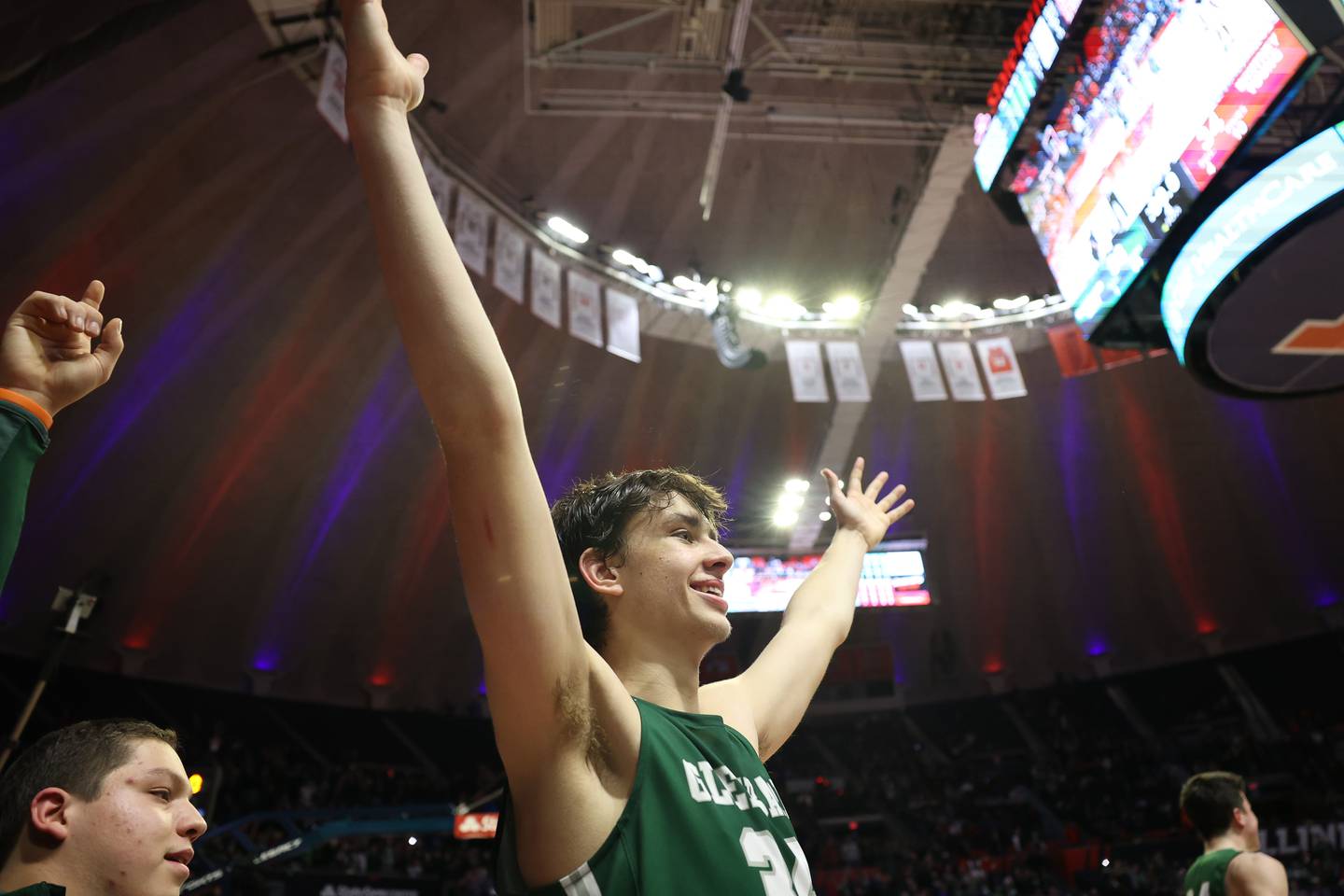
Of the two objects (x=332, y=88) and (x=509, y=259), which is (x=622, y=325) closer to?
(x=509, y=259)

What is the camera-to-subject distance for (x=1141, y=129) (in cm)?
561

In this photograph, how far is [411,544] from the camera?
585 inches

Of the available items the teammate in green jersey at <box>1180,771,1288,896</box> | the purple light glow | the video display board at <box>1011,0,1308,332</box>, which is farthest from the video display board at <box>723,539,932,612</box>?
the teammate in green jersey at <box>1180,771,1288,896</box>

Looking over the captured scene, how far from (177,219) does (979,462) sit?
1342cm

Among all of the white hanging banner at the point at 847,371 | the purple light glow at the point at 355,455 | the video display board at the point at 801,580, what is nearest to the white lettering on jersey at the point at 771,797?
the white hanging banner at the point at 847,371

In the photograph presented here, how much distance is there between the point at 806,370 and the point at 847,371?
25.7 inches

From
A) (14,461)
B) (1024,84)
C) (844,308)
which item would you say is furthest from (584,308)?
(14,461)

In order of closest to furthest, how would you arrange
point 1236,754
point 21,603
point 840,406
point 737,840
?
point 737,840 → point 21,603 → point 840,406 → point 1236,754

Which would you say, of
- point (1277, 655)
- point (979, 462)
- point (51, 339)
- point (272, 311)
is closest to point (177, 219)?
point (272, 311)

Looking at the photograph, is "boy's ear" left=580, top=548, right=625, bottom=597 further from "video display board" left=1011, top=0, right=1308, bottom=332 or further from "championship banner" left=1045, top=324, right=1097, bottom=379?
"championship banner" left=1045, top=324, right=1097, bottom=379

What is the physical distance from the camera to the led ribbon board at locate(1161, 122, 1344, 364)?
431cm

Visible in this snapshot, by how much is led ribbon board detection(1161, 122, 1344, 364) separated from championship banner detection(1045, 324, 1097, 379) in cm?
607

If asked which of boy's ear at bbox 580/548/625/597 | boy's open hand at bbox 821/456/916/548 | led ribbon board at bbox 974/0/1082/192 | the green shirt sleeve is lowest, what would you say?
boy's ear at bbox 580/548/625/597

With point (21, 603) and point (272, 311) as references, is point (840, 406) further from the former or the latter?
point (21, 603)
